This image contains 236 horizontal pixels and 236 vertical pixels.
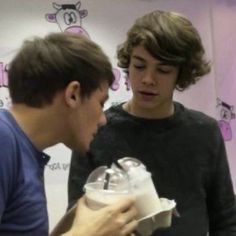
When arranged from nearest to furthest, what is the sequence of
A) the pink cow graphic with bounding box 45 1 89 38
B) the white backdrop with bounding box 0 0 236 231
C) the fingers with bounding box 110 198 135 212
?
1. the fingers with bounding box 110 198 135 212
2. the white backdrop with bounding box 0 0 236 231
3. the pink cow graphic with bounding box 45 1 89 38

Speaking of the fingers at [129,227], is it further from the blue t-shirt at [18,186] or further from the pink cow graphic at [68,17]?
the pink cow graphic at [68,17]

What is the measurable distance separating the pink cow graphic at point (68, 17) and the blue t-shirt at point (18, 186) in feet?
5.21

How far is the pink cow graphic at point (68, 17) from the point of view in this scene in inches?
97.4

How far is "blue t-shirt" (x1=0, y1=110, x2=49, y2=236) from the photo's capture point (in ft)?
2.91

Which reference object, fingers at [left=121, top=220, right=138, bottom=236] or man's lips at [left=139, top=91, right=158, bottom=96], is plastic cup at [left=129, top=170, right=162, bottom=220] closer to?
fingers at [left=121, top=220, right=138, bottom=236]

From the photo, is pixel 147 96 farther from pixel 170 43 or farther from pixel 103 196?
pixel 103 196

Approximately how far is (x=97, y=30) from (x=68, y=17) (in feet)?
0.55

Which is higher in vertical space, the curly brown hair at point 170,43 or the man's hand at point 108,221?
the curly brown hair at point 170,43

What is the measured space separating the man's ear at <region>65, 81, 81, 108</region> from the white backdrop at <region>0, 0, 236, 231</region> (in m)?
1.24

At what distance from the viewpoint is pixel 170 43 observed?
134cm

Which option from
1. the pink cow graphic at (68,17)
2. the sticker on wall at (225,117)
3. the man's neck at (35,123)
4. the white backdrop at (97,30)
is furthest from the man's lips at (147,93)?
the sticker on wall at (225,117)

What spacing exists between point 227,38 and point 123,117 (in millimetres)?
1729

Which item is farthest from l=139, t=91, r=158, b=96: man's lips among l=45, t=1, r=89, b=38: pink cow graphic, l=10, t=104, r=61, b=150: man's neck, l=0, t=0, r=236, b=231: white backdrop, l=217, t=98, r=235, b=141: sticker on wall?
l=217, t=98, r=235, b=141: sticker on wall

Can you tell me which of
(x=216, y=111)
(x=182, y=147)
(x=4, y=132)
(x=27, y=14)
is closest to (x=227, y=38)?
(x=216, y=111)
